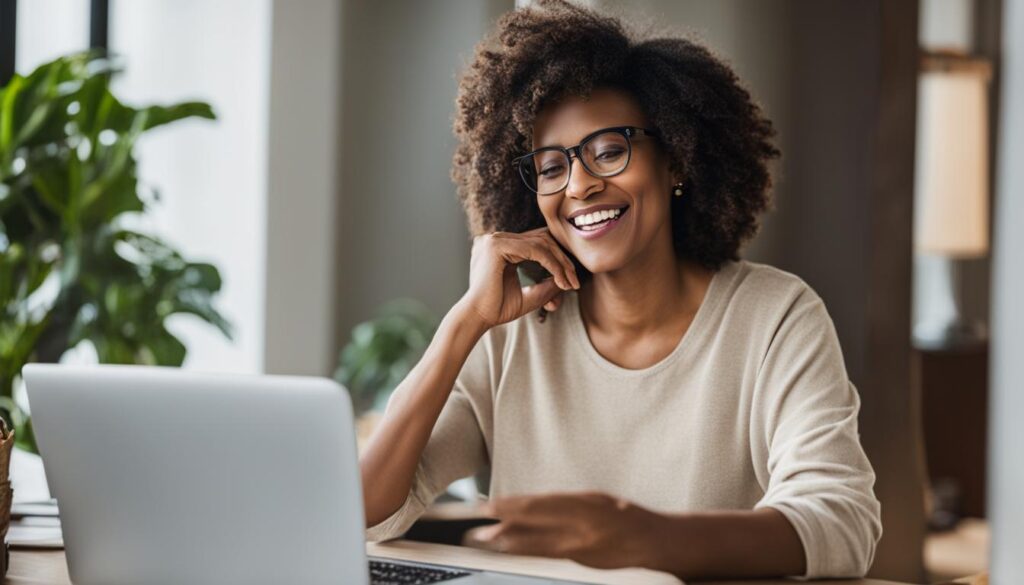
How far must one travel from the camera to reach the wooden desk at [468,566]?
1243mm

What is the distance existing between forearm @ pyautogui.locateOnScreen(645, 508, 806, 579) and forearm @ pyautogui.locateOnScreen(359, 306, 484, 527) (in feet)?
1.53

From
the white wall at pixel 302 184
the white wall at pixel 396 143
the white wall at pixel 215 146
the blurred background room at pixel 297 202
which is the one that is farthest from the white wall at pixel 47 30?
the white wall at pixel 396 143

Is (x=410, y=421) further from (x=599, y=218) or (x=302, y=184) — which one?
(x=302, y=184)

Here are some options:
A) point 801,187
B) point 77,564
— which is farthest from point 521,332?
point 801,187

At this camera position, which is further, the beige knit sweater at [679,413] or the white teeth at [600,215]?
the white teeth at [600,215]

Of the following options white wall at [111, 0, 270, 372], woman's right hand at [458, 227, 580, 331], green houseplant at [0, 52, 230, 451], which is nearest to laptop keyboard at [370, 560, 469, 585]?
woman's right hand at [458, 227, 580, 331]

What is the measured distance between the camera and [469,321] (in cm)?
170

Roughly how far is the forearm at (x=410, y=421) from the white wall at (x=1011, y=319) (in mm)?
874

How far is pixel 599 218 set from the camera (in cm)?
173

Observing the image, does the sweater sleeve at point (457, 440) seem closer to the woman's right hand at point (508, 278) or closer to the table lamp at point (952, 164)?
the woman's right hand at point (508, 278)

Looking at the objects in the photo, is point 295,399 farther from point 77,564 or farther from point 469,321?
point 469,321

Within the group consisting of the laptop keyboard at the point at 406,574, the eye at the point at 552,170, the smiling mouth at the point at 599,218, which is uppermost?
the eye at the point at 552,170

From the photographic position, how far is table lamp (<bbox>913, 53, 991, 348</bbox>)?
4.31 meters

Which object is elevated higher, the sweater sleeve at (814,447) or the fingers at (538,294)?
the fingers at (538,294)
